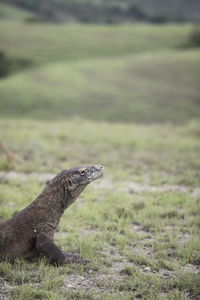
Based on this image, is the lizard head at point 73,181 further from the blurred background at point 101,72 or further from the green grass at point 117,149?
the blurred background at point 101,72

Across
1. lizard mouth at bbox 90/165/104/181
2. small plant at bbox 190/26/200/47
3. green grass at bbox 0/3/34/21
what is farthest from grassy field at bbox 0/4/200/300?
green grass at bbox 0/3/34/21

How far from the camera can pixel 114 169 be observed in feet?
50.5

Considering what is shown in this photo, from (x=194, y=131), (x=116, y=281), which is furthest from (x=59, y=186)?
(x=194, y=131)

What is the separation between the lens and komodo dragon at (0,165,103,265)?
6.98 m

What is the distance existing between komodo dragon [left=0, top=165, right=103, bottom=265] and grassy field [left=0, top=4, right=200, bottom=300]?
0.65 feet

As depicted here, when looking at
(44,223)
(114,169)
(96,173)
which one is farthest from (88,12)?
(44,223)

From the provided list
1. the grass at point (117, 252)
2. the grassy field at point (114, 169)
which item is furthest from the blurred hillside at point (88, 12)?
the grass at point (117, 252)

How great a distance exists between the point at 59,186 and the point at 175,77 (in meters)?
41.7

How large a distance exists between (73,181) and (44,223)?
871 mm

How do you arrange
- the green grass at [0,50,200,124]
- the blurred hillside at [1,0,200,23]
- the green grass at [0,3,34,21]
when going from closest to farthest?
the green grass at [0,50,200,124], the green grass at [0,3,34,21], the blurred hillside at [1,0,200,23]

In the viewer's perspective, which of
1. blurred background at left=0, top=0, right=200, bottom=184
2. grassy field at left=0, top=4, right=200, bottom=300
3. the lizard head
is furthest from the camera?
blurred background at left=0, top=0, right=200, bottom=184

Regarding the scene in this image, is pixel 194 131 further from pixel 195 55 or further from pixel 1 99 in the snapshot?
pixel 195 55

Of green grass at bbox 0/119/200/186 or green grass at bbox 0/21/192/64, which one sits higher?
green grass at bbox 0/21/192/64

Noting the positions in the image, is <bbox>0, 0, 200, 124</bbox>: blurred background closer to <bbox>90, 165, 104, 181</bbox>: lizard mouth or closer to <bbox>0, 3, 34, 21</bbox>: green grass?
<bbox>90, 165, 104, 181</bbox>: lizard mouth
